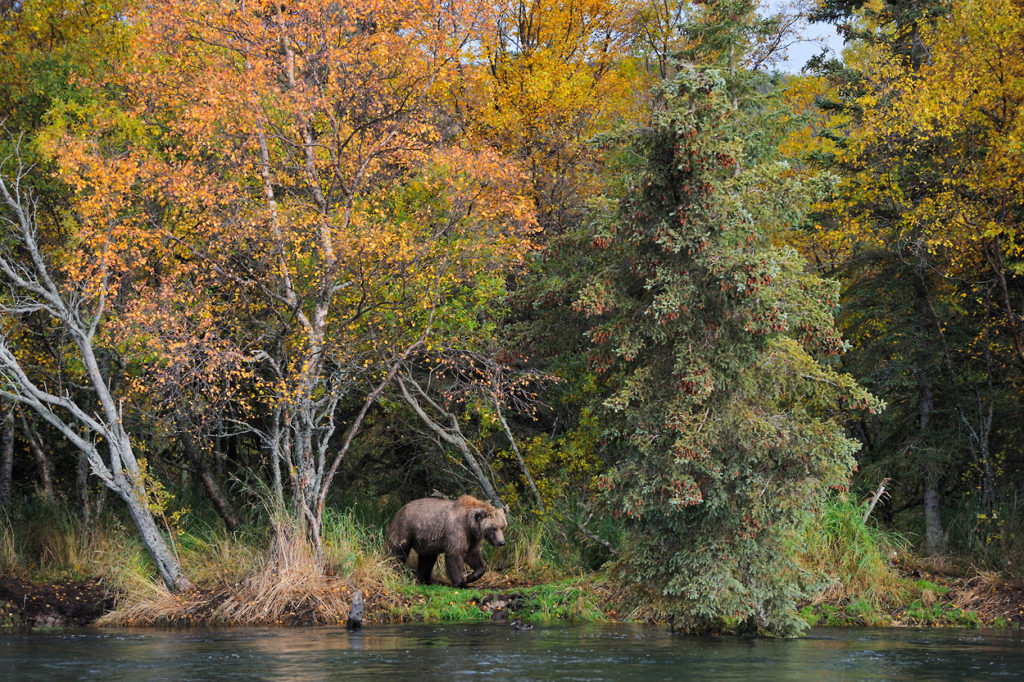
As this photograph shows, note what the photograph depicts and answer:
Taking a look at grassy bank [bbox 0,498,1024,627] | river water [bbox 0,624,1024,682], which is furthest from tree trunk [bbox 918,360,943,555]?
river water [bbox 0,624,1024,682]

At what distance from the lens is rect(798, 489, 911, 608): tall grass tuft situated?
62.1ft

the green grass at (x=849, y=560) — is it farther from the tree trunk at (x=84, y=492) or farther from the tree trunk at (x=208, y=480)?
the tree trunk at (x=84, y=492)

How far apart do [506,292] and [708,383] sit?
286 inches

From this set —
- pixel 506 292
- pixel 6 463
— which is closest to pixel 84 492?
pixel 6 463

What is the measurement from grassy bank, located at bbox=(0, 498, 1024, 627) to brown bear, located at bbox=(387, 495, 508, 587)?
1.22ft

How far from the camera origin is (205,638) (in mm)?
16344

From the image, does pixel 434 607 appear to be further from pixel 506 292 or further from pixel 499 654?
pixel 506 292

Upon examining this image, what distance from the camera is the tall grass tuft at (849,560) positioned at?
62.1ft

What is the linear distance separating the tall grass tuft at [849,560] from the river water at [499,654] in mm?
1491

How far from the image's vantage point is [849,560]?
19.2 m

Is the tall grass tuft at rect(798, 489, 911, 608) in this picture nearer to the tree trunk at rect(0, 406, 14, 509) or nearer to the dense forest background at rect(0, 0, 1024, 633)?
the dense forest background at rect(0, 0, 1024, 633)

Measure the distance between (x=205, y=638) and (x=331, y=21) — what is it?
1074 cm

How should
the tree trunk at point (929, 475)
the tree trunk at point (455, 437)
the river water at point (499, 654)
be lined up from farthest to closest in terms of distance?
the tree trunk at point (929, 475)
the tree trunk at point (455, 437)
the river water at point (499, 654)

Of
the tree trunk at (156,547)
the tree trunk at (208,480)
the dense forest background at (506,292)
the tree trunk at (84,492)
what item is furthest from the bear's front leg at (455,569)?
the tree trunk at (84,492)
